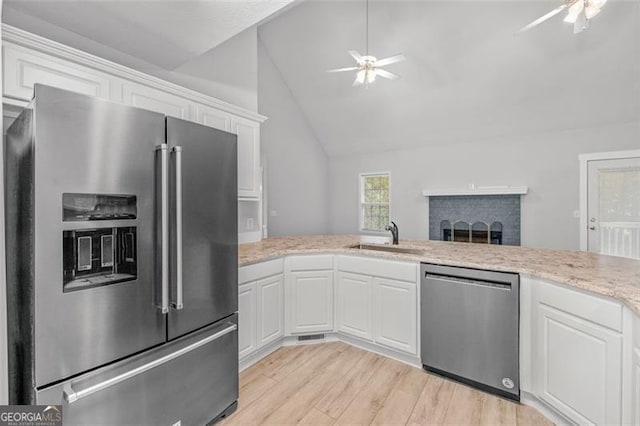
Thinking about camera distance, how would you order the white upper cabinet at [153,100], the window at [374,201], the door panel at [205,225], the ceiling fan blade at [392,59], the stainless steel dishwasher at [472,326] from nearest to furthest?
the door panel at [205,225] < the stainless steel dishwasher at [472,326] < the white upper cabinet at [153,100] < the ceiling fan blade at [392,59] < the window at [374,201]

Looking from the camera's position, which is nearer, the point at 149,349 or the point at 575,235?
the point at 149,349

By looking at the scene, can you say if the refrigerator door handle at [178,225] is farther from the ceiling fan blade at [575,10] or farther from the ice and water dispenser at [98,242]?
the ceiling fan blade at [575,10]

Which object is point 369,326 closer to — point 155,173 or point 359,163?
point 155,173

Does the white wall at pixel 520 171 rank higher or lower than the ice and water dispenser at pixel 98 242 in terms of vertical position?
higher

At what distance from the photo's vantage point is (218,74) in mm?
3176

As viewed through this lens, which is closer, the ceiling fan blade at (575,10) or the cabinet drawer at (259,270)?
the ceiling fan blade at (575,10)

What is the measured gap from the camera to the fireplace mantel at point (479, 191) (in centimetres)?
455

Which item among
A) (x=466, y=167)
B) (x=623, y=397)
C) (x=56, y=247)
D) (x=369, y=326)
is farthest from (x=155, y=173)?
(x=466, y=167)

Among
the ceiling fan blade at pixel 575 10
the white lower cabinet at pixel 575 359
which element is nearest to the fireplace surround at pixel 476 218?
the ceiling fan blade at pixel 575 10

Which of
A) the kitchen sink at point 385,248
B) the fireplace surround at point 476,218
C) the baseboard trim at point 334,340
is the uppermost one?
the fireplace surround at point 476,218

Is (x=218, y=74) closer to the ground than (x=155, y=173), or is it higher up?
higher up

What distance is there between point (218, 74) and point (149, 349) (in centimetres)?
283

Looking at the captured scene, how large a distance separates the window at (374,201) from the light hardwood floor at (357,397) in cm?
380

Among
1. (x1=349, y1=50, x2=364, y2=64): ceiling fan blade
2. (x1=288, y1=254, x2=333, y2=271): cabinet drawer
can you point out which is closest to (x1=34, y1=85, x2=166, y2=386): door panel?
(x1=288, y1=254, x2=333, y2=271): cabinet drawer
